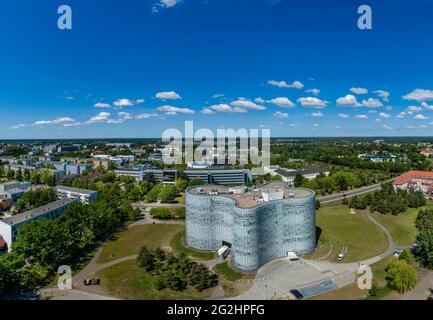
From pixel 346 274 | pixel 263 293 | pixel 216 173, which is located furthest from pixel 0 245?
pixel 216 173

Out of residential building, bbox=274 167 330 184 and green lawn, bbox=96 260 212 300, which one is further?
residential building, bbox=274 167 330 184

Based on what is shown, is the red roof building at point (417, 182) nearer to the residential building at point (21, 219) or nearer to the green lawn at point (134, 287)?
the green lawn at point (134, 287)

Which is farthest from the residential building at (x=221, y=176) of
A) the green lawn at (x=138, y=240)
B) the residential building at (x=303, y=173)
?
the green lawn at (x=138, y=240)

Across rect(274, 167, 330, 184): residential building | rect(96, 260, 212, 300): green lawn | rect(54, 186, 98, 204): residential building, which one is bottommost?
rect(96, 260, 212, 300): green lawn

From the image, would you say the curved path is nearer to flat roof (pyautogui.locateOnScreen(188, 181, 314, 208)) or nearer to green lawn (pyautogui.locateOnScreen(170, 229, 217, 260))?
green lawn (pyautogui.locateOnScreen(170, 229, 217, 260))

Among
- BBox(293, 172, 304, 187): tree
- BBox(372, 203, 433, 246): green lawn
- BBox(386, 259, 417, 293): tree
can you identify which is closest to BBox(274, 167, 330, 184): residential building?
BBox(293, 172, 304, 187): tree

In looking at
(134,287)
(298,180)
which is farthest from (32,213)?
(298,180)
